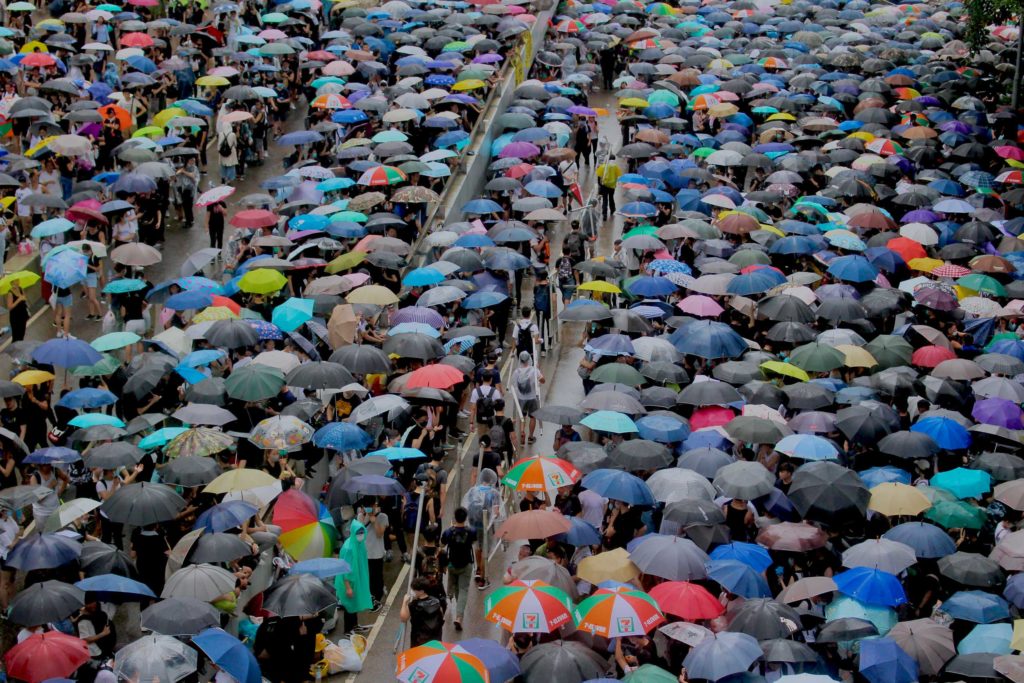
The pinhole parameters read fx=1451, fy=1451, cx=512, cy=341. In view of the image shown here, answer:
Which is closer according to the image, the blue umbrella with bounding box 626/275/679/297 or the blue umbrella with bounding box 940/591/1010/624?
the blue umbrella with bounding box 940/591/1010/624

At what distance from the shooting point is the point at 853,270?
69.5 feet

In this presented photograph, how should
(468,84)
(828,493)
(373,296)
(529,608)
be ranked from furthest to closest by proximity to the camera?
(468,84) < (373,296) < (828,493) < (529,608)

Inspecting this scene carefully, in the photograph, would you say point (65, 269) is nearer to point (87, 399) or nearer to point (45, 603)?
point (87, 399)

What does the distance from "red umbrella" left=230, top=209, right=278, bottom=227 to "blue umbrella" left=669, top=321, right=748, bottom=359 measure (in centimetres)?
682

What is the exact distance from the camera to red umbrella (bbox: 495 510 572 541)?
13.7 metres

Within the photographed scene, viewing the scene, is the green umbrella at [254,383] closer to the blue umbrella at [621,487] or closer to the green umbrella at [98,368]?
the green umbrella at [98,368]

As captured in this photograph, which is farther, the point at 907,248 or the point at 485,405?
the point at 907,248

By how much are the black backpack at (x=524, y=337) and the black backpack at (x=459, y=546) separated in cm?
556

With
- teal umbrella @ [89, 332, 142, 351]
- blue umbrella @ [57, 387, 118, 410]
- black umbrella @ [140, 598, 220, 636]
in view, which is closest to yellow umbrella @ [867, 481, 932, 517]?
black umbrella @ [140, 598, 220, 636]

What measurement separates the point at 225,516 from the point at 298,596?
159 cm

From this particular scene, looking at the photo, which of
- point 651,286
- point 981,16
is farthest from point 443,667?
point 981,16

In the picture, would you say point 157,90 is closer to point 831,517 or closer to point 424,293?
point 424,293

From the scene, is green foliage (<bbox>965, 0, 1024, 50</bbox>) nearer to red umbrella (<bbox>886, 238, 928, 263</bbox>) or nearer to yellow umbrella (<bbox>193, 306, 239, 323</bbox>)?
Result: red umbrella (<bbox>886, 238, 928, 263</bbox>)

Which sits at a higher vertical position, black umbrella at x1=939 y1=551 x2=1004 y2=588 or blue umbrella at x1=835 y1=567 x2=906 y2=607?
blue umbrella at x1=835 y1=567 x2=906 y2=607
